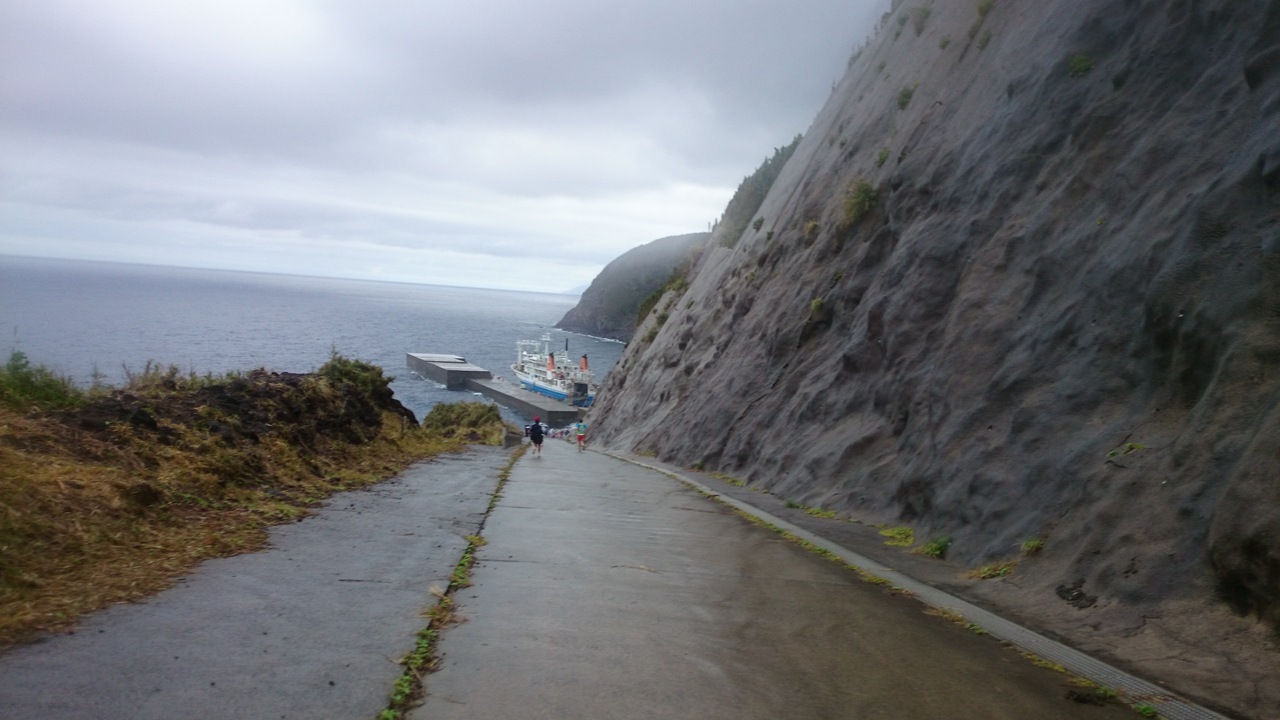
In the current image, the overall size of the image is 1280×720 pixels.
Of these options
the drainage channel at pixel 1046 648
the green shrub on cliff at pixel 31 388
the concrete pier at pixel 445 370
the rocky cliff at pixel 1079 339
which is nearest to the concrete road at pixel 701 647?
the drainage channel at pixel 1046 648

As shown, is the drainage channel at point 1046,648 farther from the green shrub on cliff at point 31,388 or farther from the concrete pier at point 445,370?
the concrete pier at point 445,370

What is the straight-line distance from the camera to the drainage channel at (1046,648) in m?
5.38

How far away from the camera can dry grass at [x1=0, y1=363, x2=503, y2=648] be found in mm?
6199

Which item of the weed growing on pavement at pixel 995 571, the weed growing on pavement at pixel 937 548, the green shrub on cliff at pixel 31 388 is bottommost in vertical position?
the weed growing on pavement at pixel 937 548

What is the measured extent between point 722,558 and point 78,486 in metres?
6.32

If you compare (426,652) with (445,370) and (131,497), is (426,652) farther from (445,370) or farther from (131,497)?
(445,370)

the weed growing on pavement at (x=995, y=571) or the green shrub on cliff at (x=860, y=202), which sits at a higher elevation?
the green shrub on cliff at (x=860, y=202)

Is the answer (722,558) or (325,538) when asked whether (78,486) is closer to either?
(325,538)

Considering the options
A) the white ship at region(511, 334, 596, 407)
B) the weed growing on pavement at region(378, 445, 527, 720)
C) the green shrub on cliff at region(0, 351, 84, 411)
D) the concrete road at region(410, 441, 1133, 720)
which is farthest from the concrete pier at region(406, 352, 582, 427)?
the weed growing on pavement at region(378, 445, 527, 720)

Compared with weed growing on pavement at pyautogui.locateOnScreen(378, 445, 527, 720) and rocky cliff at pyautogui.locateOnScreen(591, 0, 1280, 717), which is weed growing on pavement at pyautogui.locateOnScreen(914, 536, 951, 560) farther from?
weed growing on pavement at pyautogui.locateOnScreen(378, 445, 527, 720)

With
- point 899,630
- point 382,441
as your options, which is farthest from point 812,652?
point 382,441

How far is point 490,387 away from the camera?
9125 centimetres

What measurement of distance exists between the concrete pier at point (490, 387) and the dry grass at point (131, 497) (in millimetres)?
63375

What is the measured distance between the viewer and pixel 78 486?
297 inches
